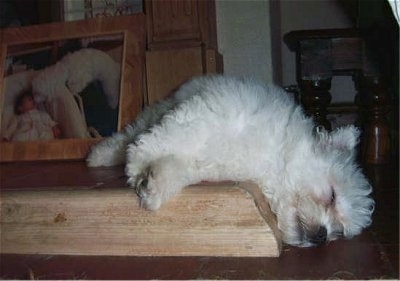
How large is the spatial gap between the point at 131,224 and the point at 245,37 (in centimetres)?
194

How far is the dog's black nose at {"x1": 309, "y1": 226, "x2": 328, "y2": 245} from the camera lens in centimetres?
149

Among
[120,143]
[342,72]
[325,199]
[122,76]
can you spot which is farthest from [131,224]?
[342,72]

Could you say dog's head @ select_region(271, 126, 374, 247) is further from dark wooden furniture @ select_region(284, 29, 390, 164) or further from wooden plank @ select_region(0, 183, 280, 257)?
dark wooden furniture @ select_region(284, 29, 390, 164)

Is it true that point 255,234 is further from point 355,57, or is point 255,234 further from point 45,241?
point 355,57

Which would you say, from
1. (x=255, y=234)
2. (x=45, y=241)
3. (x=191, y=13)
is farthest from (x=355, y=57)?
(x=45, y=241)

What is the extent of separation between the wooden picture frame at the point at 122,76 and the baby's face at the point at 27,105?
141mm

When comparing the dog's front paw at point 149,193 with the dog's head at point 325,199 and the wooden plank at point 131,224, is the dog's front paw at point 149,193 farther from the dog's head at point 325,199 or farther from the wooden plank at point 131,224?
the dog's head at point 325,199

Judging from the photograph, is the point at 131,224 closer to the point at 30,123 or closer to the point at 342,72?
the point at 30,123

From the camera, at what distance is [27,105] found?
3176 mm

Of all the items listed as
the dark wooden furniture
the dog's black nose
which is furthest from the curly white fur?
the dog's black nose

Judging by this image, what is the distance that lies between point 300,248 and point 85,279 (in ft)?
2.05

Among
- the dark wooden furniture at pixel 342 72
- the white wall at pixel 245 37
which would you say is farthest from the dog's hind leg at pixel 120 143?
the dark wooden furniture at pixel 342 72

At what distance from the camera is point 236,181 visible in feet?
5.09

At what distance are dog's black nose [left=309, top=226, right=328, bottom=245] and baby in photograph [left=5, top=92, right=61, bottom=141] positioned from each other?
6.78ft
